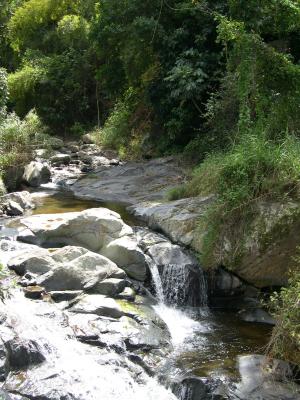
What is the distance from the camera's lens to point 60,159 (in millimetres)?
17219

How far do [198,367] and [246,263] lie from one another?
229 cm

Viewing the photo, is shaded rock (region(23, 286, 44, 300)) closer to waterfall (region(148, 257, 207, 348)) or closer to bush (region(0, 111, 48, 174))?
waterfall (region(148, 257, 207, 348))

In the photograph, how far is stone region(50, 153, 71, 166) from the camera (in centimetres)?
1709

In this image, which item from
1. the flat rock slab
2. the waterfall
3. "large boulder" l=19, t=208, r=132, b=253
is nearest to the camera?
the waterfall

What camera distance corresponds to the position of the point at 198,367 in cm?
632

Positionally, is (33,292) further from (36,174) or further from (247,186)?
(36,174)

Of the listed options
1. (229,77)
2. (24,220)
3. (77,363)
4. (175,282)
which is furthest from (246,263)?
(229,77)

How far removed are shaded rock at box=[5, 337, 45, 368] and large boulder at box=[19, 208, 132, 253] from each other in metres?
2.82

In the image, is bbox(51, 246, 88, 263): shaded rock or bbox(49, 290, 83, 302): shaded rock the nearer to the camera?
bbox(49, 290, 83, 302): shaded rock

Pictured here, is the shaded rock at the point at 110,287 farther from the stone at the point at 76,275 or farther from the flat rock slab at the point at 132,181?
the flat rock slab at the point at 132,181

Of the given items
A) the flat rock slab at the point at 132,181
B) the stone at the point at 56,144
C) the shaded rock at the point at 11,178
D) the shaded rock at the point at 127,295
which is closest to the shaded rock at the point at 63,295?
the shaded rock at the point at 127,295

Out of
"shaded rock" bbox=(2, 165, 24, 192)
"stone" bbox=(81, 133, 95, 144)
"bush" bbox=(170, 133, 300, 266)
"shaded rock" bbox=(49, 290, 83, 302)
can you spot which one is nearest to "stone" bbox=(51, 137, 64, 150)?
"stone" bbox=(81, 133, 95, 144)

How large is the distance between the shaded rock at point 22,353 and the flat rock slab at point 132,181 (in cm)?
636

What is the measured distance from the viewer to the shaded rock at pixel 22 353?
5756mm
